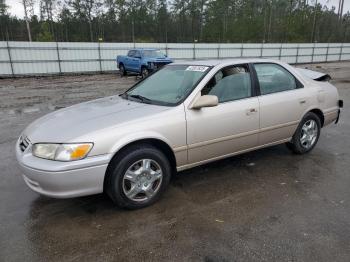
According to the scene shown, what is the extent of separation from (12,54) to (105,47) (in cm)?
590

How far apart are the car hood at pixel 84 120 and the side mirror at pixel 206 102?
0.38 m

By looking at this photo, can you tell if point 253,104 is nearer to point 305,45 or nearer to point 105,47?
point 105,47

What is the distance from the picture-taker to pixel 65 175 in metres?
2.88

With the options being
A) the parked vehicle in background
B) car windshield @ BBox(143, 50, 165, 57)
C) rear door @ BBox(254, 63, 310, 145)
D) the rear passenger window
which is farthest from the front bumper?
car windshield @ BBox(143, 50, 165, 57)

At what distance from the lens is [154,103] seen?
3.73 metres

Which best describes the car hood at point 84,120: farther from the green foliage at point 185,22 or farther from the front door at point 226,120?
the green foliage at point 185,22

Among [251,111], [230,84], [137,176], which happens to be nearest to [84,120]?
[137,176]

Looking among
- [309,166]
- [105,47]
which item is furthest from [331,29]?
[309,166]

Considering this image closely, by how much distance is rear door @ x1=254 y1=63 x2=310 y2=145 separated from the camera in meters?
4.26

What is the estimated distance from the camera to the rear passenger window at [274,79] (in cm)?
434

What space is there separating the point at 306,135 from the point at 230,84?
1782 millimetres

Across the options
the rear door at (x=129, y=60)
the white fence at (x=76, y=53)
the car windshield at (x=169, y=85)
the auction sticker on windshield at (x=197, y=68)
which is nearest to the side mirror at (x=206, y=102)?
the car windshield at (x=169, y=85)

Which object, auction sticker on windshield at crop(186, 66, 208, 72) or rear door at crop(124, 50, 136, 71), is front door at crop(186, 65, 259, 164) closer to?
Answer: auction sticker on windshield at crop(186, 66, 208, 72)

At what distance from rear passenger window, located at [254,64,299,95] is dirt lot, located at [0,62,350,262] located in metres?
1.12
